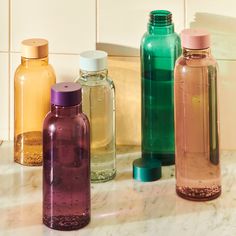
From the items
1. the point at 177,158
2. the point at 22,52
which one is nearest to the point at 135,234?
the point at 177,158

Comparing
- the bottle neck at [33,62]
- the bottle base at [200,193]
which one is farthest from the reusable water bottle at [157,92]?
the bottle neck at [33,62]

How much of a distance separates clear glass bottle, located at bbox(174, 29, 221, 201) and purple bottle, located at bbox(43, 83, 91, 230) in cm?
20

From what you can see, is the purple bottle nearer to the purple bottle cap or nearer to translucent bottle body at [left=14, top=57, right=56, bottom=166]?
the purple bottle cap

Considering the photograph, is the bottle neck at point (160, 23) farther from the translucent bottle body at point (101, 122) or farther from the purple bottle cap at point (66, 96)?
the purple bottle cap at point (66, 96)

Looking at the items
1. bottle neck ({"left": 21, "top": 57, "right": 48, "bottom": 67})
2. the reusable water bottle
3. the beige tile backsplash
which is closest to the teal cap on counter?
the reusable water bottle

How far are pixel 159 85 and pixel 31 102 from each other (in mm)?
274

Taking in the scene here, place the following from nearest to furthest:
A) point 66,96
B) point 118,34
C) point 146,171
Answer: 1. point 66,96
2. point 146,171
3. point 118,34

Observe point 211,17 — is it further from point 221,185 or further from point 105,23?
point 221,185

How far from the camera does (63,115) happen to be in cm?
125

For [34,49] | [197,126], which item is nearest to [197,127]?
[197,126]

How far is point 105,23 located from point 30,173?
356 millimetres

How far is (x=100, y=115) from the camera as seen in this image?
1.47 m

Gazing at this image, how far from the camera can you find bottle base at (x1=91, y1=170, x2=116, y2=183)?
4.74 feet

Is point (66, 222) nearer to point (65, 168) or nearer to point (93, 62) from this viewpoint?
point (65, 168)
